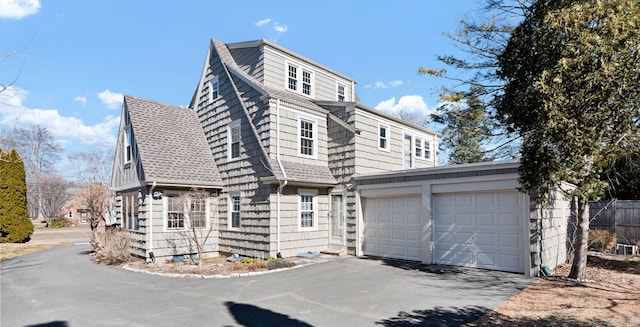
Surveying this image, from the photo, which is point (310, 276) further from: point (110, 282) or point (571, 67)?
point (571, 67)

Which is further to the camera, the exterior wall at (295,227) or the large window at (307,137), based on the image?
the large window at (307,137)

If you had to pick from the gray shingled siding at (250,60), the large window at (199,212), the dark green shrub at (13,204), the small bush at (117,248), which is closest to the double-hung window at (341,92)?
the gray shingled siding at (250,60)

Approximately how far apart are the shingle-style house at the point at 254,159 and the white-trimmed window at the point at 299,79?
0.05 meters

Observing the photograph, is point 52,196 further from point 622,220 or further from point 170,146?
point 622,220

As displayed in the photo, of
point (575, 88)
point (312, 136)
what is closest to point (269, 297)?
point (312, 136)

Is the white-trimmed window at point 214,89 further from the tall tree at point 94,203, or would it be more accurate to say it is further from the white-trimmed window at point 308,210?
the tall tree at point 94,203

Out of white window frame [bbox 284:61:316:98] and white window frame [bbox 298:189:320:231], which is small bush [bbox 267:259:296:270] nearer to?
white window frame [bbox 298:189:320:231]

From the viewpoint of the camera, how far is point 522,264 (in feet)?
33.1

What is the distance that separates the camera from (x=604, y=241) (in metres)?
14.1

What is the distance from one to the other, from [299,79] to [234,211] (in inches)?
265

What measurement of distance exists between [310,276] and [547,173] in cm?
661

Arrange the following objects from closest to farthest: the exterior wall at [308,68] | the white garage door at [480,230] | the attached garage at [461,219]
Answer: the attached garage at [461,219] < the white garage door at [480,230] < the exterior wall at [308,68]

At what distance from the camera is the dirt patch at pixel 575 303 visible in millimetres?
6046

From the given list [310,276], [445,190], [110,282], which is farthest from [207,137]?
[445,190]
